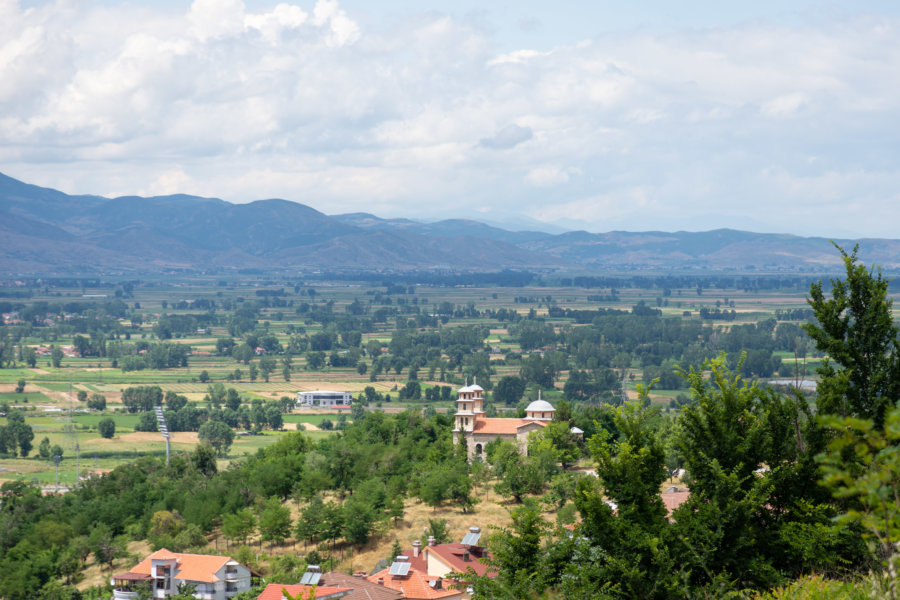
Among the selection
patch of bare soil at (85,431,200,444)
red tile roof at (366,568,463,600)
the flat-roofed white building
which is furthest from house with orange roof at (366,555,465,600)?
the flat-roofed white building

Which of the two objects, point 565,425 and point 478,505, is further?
point 565,425

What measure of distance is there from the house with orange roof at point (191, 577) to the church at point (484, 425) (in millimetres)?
20436

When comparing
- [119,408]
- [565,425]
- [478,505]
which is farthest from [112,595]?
[119,408]

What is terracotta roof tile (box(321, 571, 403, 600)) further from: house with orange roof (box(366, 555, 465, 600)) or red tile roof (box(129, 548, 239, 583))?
red tile roof (box(129, 548, 239, 583))

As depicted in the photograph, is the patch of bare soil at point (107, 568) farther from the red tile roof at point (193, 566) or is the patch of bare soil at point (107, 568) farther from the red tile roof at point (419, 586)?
the red tile roof at point (419, 586)

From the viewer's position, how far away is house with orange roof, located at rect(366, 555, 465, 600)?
136 ft

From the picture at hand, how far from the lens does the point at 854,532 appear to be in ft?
68.7

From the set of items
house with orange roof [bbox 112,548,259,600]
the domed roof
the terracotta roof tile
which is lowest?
house with orange roof [bbox 112,548,259,600]

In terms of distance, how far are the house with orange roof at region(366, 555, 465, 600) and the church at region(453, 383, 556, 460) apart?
2314 cm

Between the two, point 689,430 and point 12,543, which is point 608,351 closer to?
point 12,543

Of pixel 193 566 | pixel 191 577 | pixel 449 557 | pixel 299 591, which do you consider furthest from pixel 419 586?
pixel 193 566

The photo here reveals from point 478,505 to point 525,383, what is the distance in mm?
89174

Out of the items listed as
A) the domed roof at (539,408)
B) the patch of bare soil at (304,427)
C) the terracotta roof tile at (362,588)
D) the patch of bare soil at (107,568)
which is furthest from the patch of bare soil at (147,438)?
the terracotta roof tile at (362,588)

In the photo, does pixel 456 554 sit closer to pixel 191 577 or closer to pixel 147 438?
pixel 191 577
